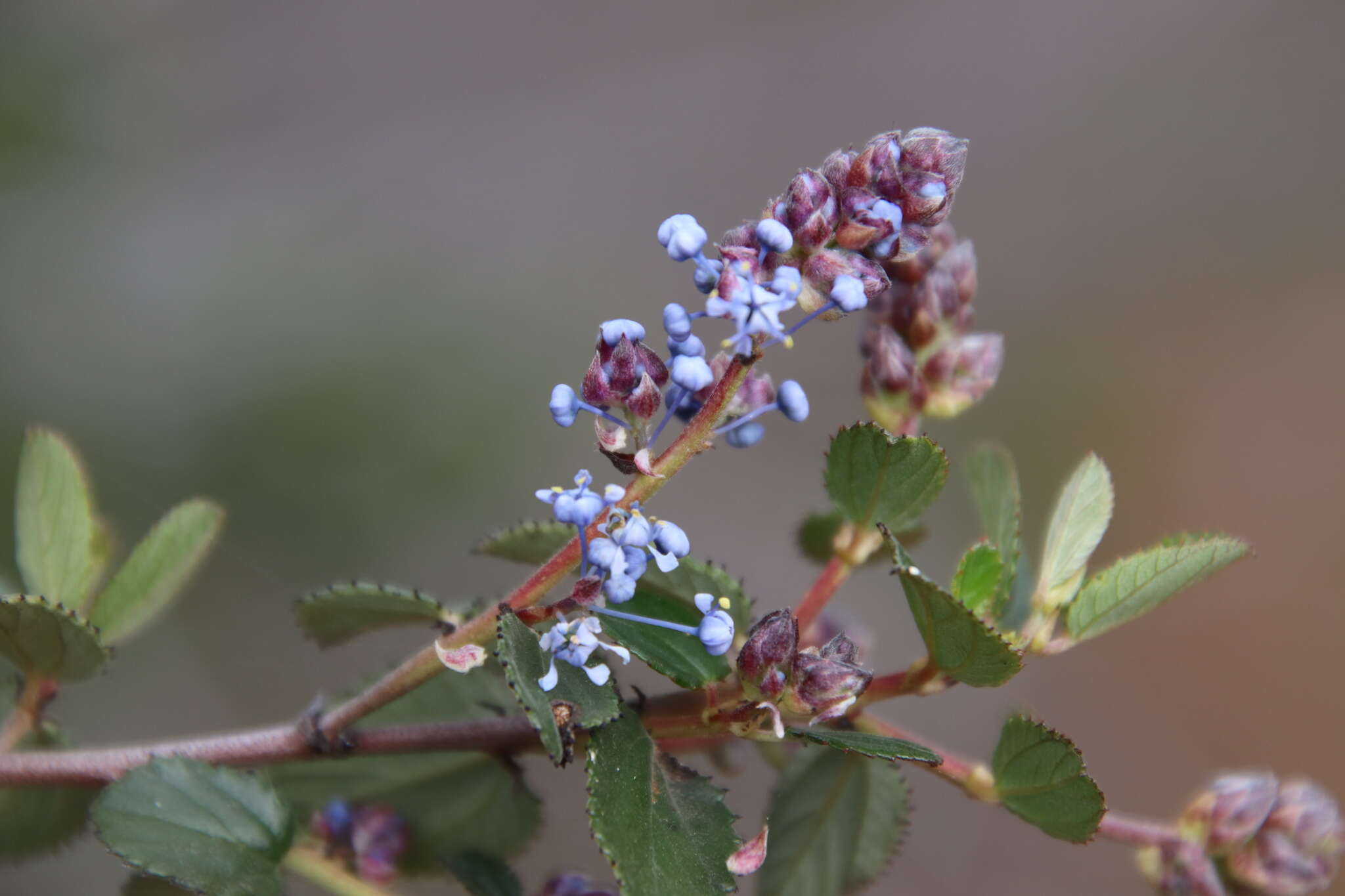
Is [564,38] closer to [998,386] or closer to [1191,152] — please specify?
[998,386]

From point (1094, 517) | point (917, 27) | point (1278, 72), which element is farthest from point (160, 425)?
point (1278, 72)

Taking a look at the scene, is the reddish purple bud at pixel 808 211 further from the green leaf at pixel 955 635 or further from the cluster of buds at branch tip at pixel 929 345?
the cluster of buds at branch tip at pixel 929 345

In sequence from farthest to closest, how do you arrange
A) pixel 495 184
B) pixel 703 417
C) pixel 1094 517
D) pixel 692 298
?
1. pixel 495 184
2. pixel 692 298
3. pixel 1094 517
4. pixel 703 417

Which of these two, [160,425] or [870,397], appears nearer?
[870,397]

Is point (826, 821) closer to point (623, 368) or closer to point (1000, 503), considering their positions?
point (1000, 503)

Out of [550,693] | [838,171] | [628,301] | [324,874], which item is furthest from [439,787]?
[628,301]

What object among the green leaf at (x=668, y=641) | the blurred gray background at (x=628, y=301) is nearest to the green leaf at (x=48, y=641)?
the green leaf at (x=668, y=641)
